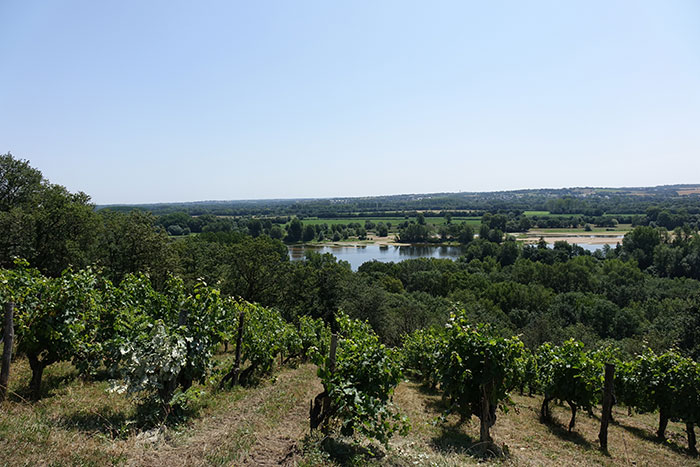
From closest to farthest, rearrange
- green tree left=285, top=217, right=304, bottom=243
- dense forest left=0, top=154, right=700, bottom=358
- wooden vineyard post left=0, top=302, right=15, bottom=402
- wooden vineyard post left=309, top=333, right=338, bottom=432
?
wooden vineyard post left=0, top=302, right=15, bottom=402, wooden vineyard post left=309, top=333, right=338, bottom=432, dense forest left=0, top=154, right=700, bottom=358, green tree left=285, top=217, right=304, bottom=243

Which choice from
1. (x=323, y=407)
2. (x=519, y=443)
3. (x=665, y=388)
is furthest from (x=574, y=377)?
(x=323, y=407)

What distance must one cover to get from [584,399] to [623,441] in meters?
1.86

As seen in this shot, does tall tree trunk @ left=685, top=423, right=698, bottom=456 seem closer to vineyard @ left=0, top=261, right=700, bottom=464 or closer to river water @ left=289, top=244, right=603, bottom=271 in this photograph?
vineyard @ left=0, top=261, right=700, bottom=464

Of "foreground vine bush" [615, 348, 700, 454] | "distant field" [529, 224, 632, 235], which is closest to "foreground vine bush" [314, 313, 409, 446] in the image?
"foreground vine bush" [615, 348, 700, 454]

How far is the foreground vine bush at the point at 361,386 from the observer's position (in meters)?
6.75

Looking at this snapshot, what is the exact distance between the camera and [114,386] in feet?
21.2

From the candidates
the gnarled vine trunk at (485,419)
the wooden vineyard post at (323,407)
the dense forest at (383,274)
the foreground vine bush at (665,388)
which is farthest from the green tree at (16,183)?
the foreground vine bush at (665,388)

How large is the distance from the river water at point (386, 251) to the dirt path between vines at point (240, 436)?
3043 inches

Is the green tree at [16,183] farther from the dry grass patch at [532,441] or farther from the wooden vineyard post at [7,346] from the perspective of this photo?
the dry grass patch at [532,441]

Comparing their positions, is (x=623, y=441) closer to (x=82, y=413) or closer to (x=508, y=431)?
(x=508, y=431)

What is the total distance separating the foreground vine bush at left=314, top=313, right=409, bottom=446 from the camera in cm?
675

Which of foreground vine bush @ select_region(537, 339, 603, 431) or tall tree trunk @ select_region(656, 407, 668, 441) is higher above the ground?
foreground vine bush @ select_region(537, 339, 603, 431)

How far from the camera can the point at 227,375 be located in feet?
36.3

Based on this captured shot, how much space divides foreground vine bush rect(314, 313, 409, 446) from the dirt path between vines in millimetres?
1077
